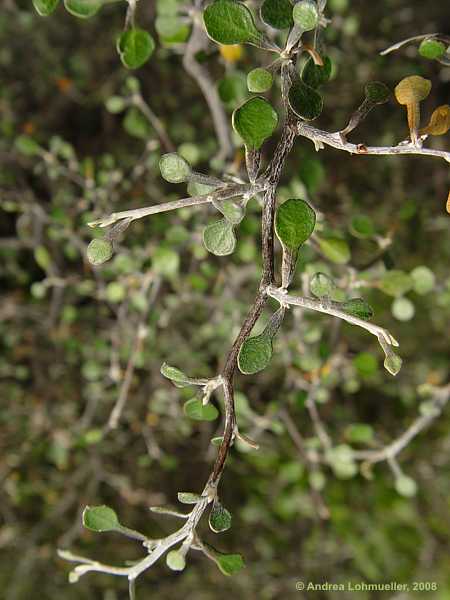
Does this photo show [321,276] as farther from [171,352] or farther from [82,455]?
[82,455]

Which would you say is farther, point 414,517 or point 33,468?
point 414,517

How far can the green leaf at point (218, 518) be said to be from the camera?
0.56 m

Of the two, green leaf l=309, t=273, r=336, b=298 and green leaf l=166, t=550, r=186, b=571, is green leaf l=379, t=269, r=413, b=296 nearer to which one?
green leaf l=309, t=273, r=336, b=298

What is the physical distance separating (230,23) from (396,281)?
501 millimetres

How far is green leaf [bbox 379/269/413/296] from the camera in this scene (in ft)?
3.04

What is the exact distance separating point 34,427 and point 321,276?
133 centimetres

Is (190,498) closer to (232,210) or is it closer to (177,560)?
(177,560)

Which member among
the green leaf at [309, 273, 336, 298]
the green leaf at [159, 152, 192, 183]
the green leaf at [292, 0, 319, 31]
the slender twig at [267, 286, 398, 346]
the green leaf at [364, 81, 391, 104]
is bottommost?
the green leaf at [309, 273, 336, 298]

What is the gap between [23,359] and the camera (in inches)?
75.3

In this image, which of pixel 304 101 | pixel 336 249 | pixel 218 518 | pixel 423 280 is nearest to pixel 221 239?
pixel 304 101

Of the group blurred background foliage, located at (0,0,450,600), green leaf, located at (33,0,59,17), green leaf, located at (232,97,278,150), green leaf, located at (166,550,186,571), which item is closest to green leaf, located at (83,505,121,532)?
green leaf, located at (166,550,186,571)

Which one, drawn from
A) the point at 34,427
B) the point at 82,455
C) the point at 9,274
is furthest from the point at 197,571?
the point at 9,274

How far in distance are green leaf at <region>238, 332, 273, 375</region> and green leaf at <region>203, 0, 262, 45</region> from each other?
25cm

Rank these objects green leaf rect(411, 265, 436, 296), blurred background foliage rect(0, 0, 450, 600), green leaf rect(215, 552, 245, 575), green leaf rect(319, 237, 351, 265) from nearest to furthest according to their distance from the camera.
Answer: green leaf rect(215, 552, 245, 575) < green leaf rect(319, 237, 351, 265) < green leaf rect(411, 265, 436, 296) < blurred background foliage rect(0, 0, 450, 600)
